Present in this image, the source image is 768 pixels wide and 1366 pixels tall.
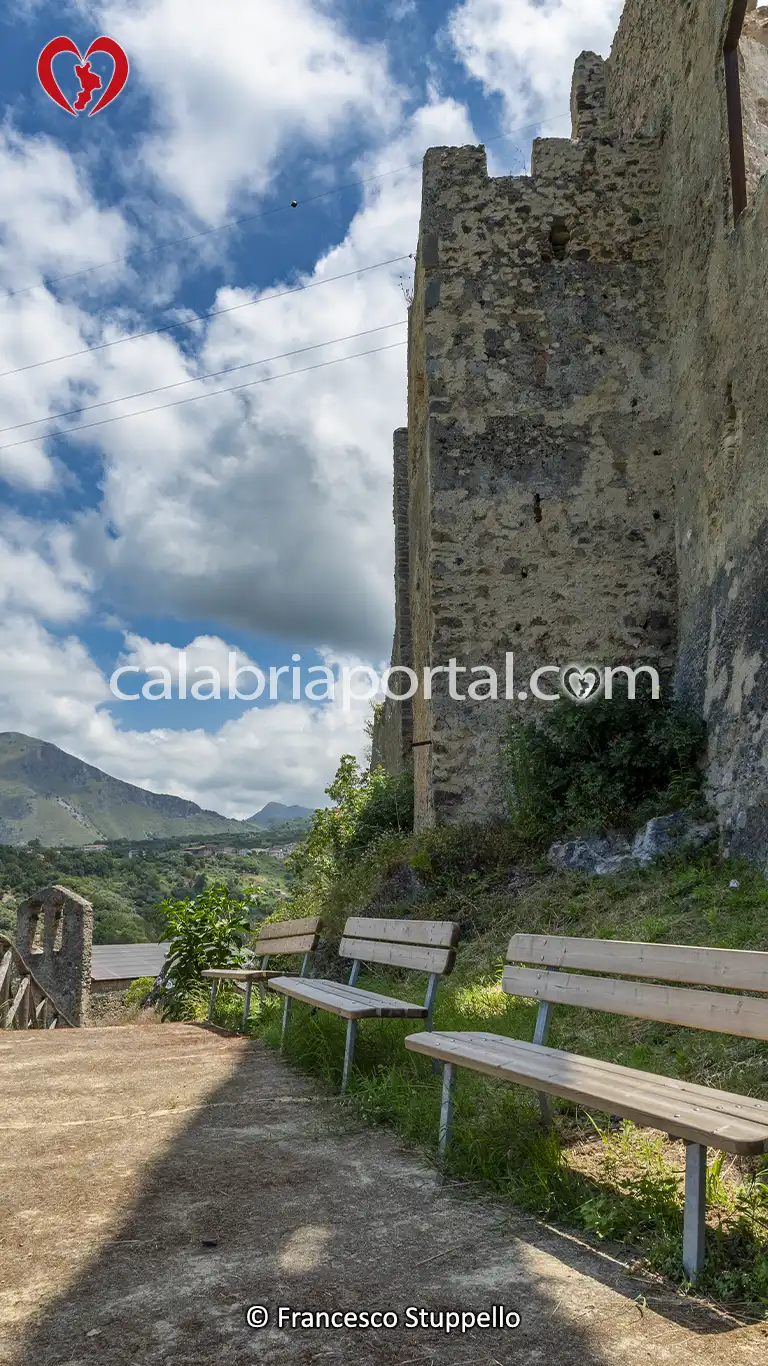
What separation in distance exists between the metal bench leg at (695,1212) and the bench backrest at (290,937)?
4057 millimetres

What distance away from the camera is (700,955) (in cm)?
320

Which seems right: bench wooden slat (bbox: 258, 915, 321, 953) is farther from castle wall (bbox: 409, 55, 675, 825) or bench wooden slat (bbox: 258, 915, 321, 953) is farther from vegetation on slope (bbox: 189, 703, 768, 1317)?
castle wall (bbox: 409, 55, 675, 825)

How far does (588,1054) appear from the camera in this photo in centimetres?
461

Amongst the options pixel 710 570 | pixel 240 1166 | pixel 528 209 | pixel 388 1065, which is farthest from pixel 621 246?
pixel 240 1166

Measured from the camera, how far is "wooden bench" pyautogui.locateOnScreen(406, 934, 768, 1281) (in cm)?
249

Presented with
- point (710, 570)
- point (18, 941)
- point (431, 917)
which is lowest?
point (18, 941)

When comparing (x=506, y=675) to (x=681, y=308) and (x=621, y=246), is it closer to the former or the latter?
(x=681, y=308)

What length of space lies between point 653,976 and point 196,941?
563 centimetres

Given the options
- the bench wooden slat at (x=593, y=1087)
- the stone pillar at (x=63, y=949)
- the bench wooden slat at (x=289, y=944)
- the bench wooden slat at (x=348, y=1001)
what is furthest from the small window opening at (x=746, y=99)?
the stone pillar at (x=63, y=949)

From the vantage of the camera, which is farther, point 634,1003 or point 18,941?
point 18,941

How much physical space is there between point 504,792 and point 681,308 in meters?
4.92

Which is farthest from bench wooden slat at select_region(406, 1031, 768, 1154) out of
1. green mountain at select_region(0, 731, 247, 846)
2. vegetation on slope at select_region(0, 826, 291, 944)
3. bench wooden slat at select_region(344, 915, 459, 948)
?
green mountain at select_region(0, 731, 247, 846)

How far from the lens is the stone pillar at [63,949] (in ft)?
63.9

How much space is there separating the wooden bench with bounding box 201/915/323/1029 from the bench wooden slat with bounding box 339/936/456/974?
17.5 inches
